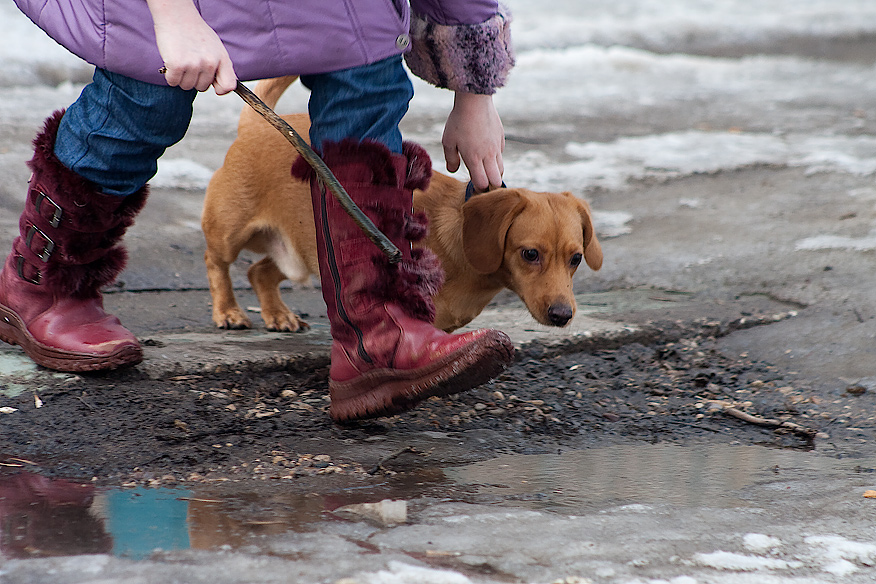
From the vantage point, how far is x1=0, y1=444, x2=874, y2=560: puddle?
58.9 inches

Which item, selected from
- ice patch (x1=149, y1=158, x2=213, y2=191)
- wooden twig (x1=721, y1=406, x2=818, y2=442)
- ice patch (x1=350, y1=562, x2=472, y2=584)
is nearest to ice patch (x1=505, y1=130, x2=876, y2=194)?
ice patch (x1=149, y1=158, x2=213, y2=191)

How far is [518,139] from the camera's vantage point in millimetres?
6836

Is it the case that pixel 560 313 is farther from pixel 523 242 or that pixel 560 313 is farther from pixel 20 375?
pixel 20 375

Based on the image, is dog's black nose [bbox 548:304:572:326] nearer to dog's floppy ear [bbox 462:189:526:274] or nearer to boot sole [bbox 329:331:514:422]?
dog's floppy ear [bbox 462:189:526:274]

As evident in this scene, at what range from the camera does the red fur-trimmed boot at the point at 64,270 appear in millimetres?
2250

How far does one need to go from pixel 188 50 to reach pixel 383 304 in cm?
71

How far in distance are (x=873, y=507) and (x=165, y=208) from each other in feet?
12.8

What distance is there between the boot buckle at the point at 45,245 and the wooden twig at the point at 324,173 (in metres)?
0.76

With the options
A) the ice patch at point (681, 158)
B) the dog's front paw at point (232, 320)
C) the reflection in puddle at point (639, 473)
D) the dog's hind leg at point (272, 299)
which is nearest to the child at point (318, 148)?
the reflection in puddle at point (639, 473)

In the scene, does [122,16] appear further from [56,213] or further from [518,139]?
[518,139]

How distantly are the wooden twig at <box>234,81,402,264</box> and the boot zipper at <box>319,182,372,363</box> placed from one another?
0.34 feet

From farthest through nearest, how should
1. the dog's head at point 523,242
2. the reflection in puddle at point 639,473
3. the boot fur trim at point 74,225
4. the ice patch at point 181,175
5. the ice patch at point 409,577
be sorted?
the ice patch at point 181,175
the dog's head at point 523,242
the boot fur trim at point 74,225
the reflection in puddle at point 639,473
the ice patch at point 409,577

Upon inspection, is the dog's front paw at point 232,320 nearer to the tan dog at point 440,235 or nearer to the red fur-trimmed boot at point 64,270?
the tan dog at point 440,235

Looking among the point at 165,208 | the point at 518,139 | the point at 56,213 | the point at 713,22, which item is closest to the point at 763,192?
the point at 518,139
